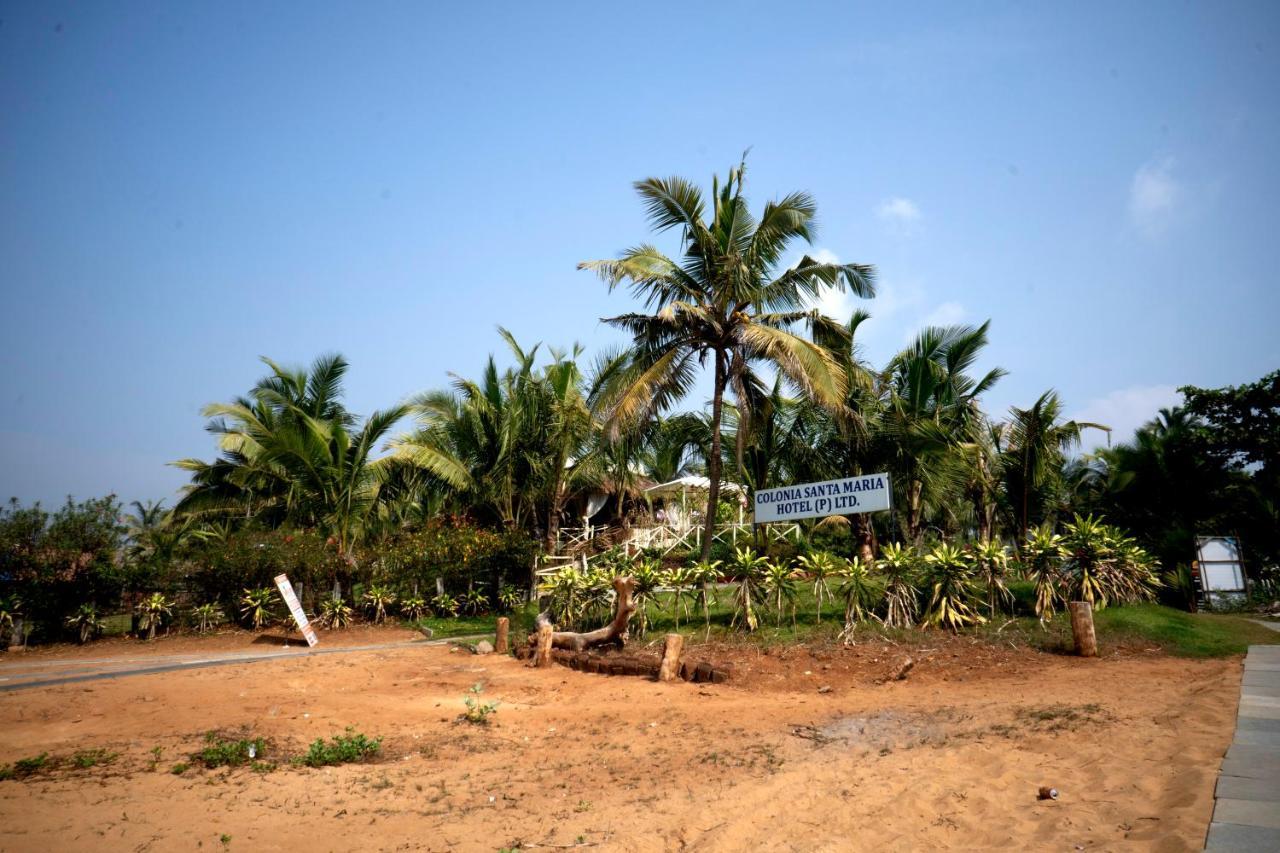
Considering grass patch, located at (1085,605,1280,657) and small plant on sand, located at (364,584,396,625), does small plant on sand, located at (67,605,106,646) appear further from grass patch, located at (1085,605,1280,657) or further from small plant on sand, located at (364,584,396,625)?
grass patch, located at (1085,605,1280,657)

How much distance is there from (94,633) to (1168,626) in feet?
66.4

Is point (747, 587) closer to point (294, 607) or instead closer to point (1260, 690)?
point (1260, 690)

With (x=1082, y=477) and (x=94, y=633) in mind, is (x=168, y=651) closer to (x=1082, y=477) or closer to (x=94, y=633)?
(x=94, y=633)

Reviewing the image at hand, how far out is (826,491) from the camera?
1353 cm

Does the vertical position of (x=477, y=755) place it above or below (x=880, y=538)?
below

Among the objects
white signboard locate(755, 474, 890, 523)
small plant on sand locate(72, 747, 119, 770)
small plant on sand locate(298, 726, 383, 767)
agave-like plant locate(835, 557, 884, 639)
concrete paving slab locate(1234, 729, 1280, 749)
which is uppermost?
white signboard locate(755, 474, 890, 523)

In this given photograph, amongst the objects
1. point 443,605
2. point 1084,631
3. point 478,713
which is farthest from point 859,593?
point 443,605

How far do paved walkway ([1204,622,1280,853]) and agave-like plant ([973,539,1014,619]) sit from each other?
4420mm

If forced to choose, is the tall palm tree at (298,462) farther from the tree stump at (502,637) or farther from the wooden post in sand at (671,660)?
the wooden post in sand at (671,660)

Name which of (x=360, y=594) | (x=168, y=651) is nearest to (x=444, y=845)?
(x=168, y=651)

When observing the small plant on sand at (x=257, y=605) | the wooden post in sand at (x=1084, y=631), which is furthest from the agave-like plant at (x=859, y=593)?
the small plant on sand at (x=257, y=605)

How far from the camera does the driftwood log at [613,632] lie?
12.7m

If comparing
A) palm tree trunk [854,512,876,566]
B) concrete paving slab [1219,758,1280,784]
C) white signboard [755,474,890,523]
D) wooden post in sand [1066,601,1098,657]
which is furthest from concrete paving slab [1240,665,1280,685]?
palm tree trunk [854,512,876,566]

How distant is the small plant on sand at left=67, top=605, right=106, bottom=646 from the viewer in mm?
15820
